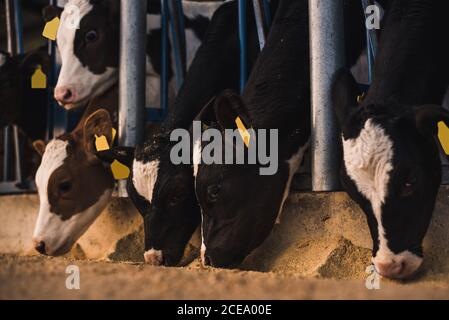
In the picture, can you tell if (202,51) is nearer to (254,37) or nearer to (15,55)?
(254,37)

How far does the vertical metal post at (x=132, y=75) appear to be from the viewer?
3693 millimetres

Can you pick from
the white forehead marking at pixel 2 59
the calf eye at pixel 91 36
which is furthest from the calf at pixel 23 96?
the calf eye at pixel 91 36

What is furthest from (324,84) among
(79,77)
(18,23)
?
(18,23)

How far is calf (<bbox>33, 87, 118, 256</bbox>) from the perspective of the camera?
387 centimetres

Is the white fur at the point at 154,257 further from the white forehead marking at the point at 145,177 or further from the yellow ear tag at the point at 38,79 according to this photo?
the yellow ear tag at the point at 38,79

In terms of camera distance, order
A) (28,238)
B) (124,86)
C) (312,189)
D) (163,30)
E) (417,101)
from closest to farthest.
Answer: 1. (417,101)
2. (312,189)
3. (124,86)
4. (163,30)
5. (28,238)

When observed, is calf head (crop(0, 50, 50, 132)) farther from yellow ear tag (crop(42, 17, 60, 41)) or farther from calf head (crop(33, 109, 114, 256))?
calf head (crop(33, 109, 114, 256))

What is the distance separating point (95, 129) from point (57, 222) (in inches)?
19.5

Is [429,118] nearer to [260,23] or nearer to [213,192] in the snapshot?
[213,192]

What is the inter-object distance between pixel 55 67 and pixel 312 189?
2.25 metres

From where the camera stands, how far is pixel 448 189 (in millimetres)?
2701

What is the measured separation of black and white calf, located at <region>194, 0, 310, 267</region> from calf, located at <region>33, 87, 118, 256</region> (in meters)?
0.93

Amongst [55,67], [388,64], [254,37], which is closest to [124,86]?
[254,37]

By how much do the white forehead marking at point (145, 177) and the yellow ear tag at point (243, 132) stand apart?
1.61 ft
